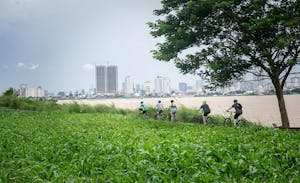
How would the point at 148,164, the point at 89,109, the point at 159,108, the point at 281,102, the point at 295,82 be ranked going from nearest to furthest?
the point at 148,164 → the point at 281,102 → the point at 295,82 → the point at 159,108 → the point at 89,109

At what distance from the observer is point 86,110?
3241 cm

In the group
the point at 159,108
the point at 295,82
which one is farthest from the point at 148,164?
the point at 159,108

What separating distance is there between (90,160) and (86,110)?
2556 centimetres

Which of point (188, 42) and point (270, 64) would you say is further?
point (188, 42)

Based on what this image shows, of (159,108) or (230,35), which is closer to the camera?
(230,35)

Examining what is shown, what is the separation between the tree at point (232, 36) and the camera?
16192 millimetres

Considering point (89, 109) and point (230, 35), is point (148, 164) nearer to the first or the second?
point (230, 35)

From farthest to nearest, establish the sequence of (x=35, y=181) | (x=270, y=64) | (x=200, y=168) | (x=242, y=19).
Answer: (x=242, y=19), (x=270, y=64), (x=200, y=168), (x=35, y=181)

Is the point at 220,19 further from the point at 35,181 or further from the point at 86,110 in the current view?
the point at 86,110

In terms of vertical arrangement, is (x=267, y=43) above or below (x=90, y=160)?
above

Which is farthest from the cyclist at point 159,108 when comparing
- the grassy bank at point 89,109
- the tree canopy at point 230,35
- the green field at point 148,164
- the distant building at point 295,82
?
the green field at point 148,164

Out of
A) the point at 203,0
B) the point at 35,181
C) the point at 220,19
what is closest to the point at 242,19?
the point at 220,19

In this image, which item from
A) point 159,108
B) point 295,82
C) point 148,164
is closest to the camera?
point 148,164

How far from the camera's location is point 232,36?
18891 millimetres
